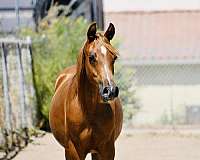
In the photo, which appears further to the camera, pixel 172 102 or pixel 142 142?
pixel 172 102

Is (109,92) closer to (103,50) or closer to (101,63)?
(101,63)

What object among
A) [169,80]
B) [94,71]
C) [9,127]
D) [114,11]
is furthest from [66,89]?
[114,11]

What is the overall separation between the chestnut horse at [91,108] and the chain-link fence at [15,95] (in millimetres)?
4137

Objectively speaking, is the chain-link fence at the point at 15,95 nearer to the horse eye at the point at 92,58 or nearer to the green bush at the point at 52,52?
the green bush at the point at 52,52

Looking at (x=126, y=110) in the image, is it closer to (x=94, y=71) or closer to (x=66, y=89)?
(x=66, y=89)

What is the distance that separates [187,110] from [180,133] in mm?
1099

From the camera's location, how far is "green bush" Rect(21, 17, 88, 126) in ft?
42.0

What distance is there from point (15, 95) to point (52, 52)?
5.60ft

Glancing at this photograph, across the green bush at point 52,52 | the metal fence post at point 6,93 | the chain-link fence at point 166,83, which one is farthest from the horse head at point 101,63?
the chain-link fence at point 166,83

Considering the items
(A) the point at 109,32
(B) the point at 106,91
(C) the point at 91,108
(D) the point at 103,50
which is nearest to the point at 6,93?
(C) the point at 91,108

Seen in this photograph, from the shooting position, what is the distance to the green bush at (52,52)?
42.0ft

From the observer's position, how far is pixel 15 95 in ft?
39.6

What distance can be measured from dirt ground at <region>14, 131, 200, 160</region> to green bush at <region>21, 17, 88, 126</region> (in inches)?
41.6

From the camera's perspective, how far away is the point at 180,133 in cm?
1236
